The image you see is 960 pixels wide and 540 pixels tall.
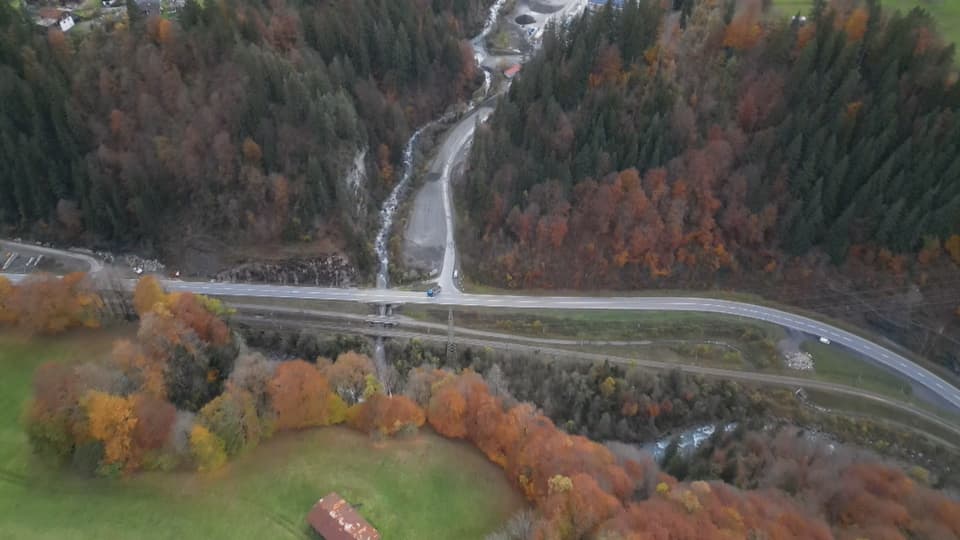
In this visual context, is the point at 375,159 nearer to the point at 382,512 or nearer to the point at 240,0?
the point at 240,0

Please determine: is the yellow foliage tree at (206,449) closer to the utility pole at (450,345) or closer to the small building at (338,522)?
the small building at (338,522)

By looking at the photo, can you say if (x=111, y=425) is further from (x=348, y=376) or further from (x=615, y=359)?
(x=615, y=359)

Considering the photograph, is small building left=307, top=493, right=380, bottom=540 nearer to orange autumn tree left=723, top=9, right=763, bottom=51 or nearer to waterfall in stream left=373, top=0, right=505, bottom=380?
waterfall in stream left=373, top=0, right=505, bottom=380

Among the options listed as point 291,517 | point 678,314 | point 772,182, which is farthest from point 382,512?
point 772,182

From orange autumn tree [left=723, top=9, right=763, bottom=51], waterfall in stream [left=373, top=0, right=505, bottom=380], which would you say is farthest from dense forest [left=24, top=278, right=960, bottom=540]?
orange autumn tree [left=723, top=9, right=763, bottom=51]

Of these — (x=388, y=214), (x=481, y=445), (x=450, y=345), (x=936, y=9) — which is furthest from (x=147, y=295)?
(x=936, y=9)
